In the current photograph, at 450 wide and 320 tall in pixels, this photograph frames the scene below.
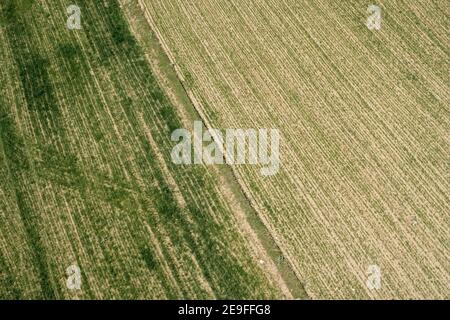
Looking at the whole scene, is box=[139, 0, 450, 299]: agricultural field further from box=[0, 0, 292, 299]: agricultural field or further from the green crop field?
box=[0, 0, 292, 299]: agricultural field

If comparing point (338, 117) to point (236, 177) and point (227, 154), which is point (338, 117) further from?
point (236, 177)

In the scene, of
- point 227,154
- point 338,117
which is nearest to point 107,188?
point 227,154

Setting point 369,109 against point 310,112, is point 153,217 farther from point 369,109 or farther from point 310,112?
point 369,109

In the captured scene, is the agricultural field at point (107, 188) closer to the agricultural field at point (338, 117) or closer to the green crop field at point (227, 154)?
the green crop field at point (227, 154)

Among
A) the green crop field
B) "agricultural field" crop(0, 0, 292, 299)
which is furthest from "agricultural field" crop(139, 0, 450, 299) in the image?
"agricultural field" crop(0, 0, 292, 299)

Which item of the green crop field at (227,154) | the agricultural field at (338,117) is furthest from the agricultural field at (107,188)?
the agricultural field at (338,117)
